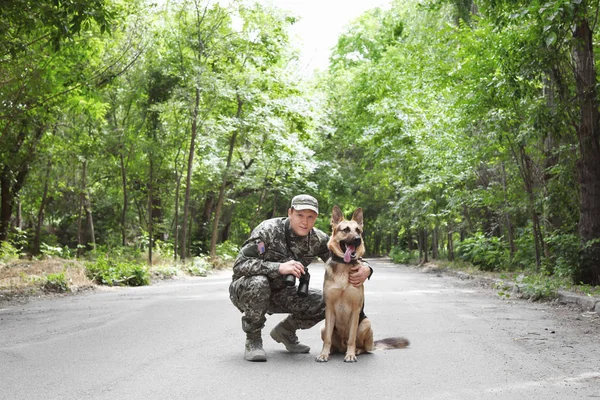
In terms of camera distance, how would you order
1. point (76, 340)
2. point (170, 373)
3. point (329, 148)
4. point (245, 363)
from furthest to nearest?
point (329, 148) → point (76, 340) → point (245, 363) → point (170, 373)

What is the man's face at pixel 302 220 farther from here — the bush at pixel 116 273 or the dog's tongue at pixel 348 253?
the bush at pixel 116 273

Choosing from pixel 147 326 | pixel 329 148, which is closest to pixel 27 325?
pixel 147 326

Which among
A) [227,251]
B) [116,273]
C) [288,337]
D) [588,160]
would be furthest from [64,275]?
[227,251]

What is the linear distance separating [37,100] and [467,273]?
14497 mm

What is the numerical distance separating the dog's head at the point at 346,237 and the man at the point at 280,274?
0.17 meters

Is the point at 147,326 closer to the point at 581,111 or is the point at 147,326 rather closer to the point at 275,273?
the point at 275,273

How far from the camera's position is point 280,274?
19.6ft

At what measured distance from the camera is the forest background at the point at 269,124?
12383mm

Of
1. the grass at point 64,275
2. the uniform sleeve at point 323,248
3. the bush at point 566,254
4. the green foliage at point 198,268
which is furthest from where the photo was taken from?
the green foliage at point 198,268

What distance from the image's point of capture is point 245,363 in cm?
594

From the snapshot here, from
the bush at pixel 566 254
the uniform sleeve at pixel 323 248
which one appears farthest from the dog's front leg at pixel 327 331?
the bush at pixel 566 254

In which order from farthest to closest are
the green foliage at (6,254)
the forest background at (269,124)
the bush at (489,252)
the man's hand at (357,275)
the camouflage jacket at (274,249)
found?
the bush at (489,252) < the green foliage at (6,254) < the forest background at (269,124) < the camouflage jacket at (274,249) < the man's hand at (357,275)

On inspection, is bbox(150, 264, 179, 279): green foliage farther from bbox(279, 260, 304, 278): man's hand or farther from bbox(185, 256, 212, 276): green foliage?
bbox(279, 260, 304, 278): man's hand

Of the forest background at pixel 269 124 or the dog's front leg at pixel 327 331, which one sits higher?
the forest background at pixel 269 124
